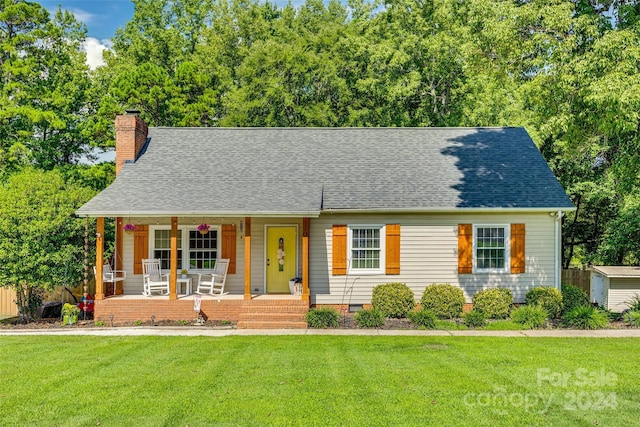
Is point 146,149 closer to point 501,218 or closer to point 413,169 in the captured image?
point 413,169

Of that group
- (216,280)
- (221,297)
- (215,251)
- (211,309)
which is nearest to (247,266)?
(221,297)

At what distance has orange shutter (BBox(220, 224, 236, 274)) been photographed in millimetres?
15078

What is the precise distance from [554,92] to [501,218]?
12.3 ft

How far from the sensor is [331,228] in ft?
47.5

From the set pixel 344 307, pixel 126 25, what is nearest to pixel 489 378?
pixel 344 307

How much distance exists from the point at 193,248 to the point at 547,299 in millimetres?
10323

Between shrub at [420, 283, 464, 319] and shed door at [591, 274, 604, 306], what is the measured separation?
5219 millimetres

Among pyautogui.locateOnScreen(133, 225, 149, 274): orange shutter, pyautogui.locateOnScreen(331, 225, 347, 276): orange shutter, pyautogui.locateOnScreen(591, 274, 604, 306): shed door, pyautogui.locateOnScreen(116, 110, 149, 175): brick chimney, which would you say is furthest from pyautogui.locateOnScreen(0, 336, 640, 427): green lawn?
pyautogui.locateOnScreen(116, 110, 149, 175): brick chimney

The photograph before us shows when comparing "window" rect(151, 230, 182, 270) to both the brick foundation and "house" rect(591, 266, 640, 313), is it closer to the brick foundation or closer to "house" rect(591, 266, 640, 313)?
the brick foundation

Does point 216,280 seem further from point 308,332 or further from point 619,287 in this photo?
point 619,287

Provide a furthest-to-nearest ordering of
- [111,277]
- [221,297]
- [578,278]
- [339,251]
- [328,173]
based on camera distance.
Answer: [578,278] < [328,173] < [339,251] < [111,277] < [221,297]

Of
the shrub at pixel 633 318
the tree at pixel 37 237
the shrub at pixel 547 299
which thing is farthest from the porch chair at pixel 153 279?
the shrub at pixel 633 318

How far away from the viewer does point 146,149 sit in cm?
1672

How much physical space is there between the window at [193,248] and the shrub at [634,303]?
12080mm
